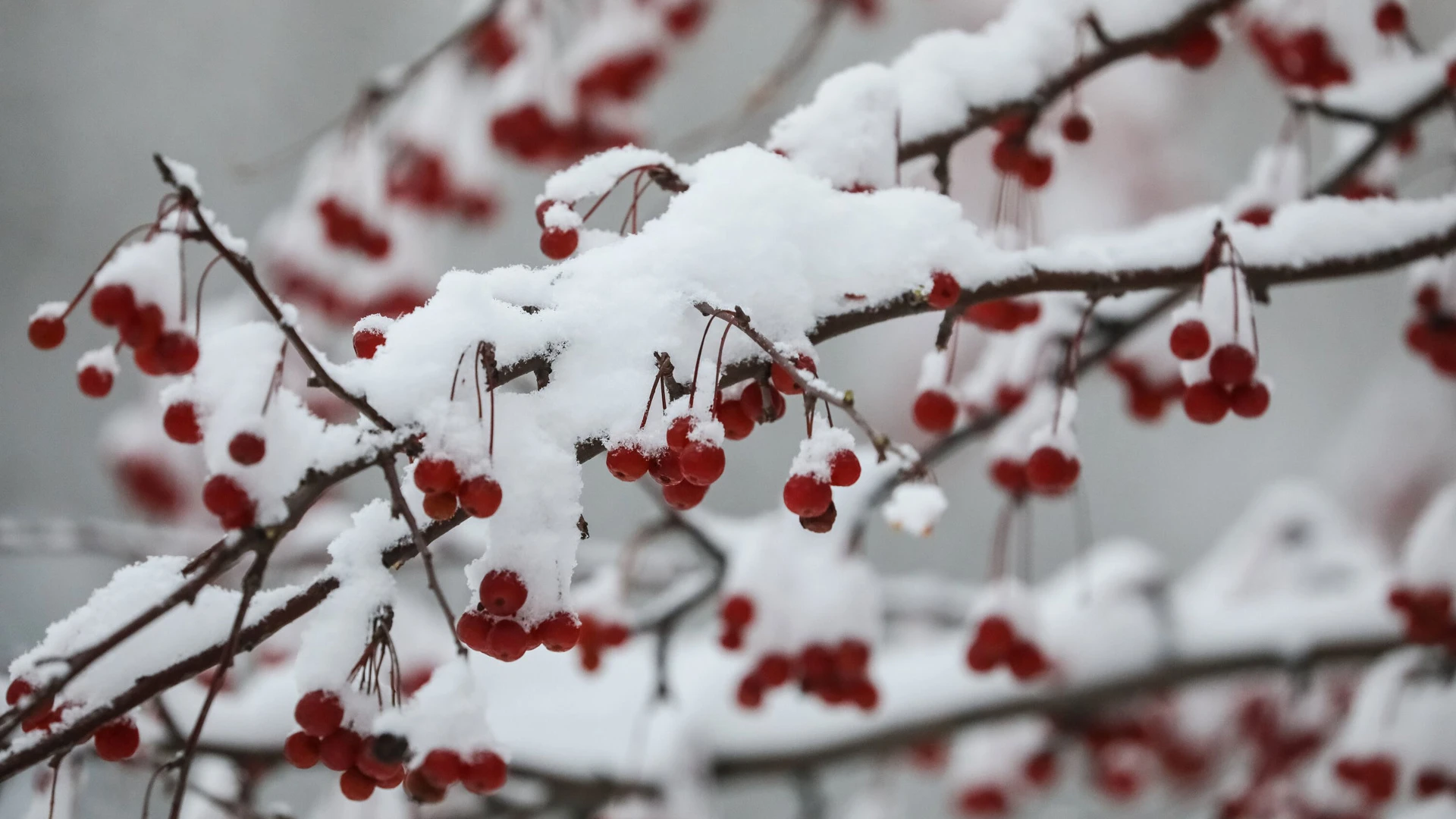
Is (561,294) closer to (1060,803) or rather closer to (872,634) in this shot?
(872,634)

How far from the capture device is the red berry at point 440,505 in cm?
80

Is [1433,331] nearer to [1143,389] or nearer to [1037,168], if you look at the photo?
[1143,389]

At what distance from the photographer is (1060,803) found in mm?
4914

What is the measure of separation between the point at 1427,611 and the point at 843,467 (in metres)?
1.42

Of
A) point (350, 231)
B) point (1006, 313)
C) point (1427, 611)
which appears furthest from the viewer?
point (350, 231)

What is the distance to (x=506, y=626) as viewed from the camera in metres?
0.84

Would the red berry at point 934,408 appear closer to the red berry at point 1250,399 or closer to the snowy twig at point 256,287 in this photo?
the red berry at point 1250,399

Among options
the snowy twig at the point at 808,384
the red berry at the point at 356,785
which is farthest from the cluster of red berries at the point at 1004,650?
the red berry at the point at 356,785

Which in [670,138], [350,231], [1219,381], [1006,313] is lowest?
[1219,381]

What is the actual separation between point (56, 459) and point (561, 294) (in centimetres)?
614

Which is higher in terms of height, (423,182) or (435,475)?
(423,182)

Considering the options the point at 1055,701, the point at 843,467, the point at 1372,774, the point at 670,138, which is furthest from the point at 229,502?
the point at 670,138

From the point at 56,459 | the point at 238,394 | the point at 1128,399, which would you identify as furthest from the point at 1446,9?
the point at 56,459

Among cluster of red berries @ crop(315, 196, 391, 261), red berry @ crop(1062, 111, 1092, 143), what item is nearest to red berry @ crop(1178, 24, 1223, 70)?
red berry @ crop(1062, 111, 1092, 143)
